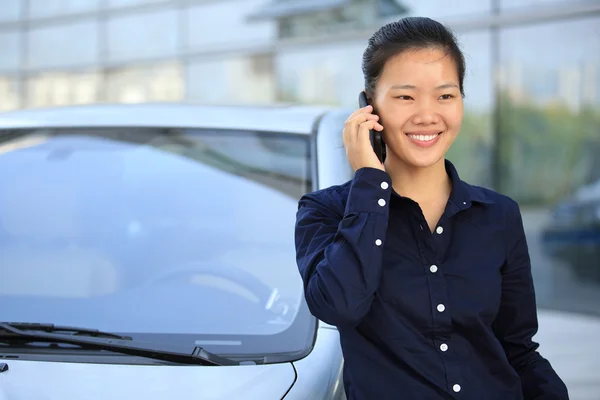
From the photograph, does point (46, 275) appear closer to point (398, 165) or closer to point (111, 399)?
point (111, 399)

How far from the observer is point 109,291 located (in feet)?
6.72

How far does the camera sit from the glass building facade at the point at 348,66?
7.49 meters

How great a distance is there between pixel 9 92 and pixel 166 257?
11914 mm

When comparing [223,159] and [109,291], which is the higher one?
[223,159]

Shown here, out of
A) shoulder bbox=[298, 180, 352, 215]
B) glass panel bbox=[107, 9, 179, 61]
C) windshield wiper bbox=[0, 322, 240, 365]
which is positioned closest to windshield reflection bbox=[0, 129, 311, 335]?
windshield wiper bbox=[0, 322, 240, 365]

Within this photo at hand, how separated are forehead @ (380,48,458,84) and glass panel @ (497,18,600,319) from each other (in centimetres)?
628

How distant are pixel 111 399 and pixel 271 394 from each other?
32 cm

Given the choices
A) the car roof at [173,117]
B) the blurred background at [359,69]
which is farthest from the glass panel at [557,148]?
the car roof at [173,117]

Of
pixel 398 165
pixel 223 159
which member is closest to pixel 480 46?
pixel 223 159

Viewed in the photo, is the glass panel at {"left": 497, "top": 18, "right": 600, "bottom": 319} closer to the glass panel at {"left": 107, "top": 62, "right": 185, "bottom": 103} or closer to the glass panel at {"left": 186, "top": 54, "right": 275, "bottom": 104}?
the glass panel at {"left": 186, "top": 54, "right": 275, "bottom": 104}

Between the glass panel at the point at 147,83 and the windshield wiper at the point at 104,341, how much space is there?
9.27 m

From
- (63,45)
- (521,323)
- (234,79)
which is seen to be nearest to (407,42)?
(521,323)

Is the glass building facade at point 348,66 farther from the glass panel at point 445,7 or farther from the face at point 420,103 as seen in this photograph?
the face at point 420,103

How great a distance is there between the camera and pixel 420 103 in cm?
145
